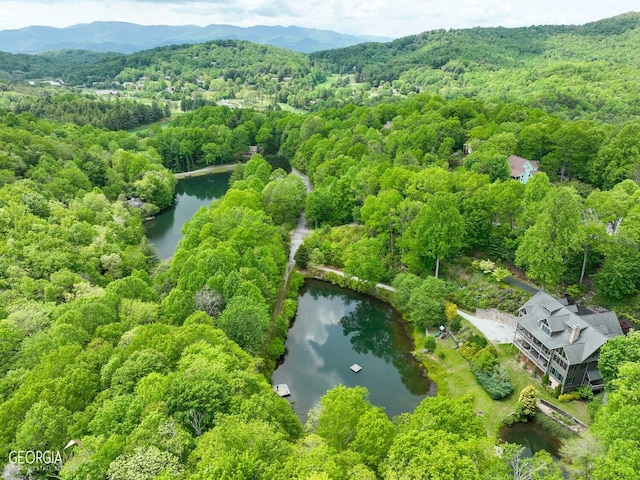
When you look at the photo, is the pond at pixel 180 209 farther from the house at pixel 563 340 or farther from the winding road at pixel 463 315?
the house at pixel 563 340

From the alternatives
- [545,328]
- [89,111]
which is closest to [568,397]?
[545,328]

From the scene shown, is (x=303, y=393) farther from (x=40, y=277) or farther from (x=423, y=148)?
(x=423, y=148)

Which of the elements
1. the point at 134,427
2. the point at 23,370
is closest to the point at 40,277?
the point at 23,370

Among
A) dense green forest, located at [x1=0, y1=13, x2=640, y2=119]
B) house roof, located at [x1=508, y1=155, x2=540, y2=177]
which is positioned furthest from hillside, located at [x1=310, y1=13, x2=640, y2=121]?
house roof, located at [x1=508, y1=155, x2=540, y2=177]

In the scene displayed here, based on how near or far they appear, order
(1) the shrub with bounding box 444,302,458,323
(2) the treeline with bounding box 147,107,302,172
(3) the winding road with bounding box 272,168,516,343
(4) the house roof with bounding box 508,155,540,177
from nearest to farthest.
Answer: (3) the winding road with bounding box 272,168,516,343 → (1) the shrub with bounding box 444,302,458,323 → (4) the house roof with bounding box 508,155,540,177 → (2) the treeline with bounding box 147,107,302,172

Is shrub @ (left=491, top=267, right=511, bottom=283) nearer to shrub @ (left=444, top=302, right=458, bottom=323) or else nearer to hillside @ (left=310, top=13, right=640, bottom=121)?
shrub @ (left=444, top=302, right=458, bottom=323)

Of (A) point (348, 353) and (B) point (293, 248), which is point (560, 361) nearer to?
(A) point (348, 353)
